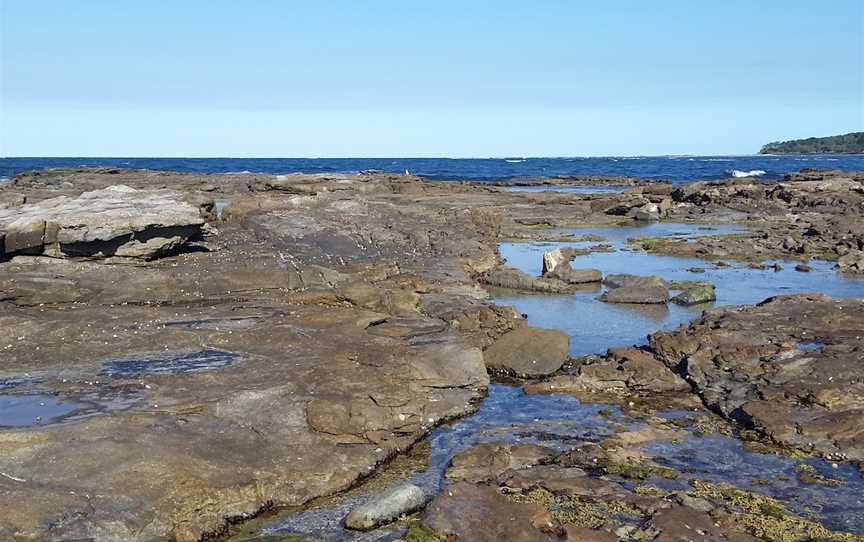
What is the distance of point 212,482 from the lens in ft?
39.9

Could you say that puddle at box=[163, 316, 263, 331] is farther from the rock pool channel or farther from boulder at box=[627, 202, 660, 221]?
boulder at box=[627, 202, 660, 221]

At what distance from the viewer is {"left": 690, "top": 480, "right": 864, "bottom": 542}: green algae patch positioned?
37.0ft

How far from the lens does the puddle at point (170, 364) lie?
17094 mm

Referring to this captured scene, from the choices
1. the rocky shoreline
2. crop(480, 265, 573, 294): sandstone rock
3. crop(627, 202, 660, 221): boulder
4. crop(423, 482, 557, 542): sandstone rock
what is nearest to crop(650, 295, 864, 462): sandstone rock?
the rocky shoreline

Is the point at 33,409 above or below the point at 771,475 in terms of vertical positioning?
above

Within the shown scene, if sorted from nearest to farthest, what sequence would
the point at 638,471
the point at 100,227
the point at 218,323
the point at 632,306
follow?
1. the point at 638,471
2. the point at 218,323
3. the point at 100,227
4. the point at 632,306

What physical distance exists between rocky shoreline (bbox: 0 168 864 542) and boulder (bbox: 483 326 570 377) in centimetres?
6

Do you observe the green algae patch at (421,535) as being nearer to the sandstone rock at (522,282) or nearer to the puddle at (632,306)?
the puddle at (632,306)

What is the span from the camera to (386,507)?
11.8 m

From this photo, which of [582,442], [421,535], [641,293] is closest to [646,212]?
[641,293]

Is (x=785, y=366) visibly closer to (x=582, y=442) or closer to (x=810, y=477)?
(x=810, y=477)

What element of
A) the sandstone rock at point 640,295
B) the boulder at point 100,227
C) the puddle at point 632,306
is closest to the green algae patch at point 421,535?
the puddle at point 632,306

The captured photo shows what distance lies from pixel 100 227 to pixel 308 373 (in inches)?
478

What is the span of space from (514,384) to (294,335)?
5.66 meters
